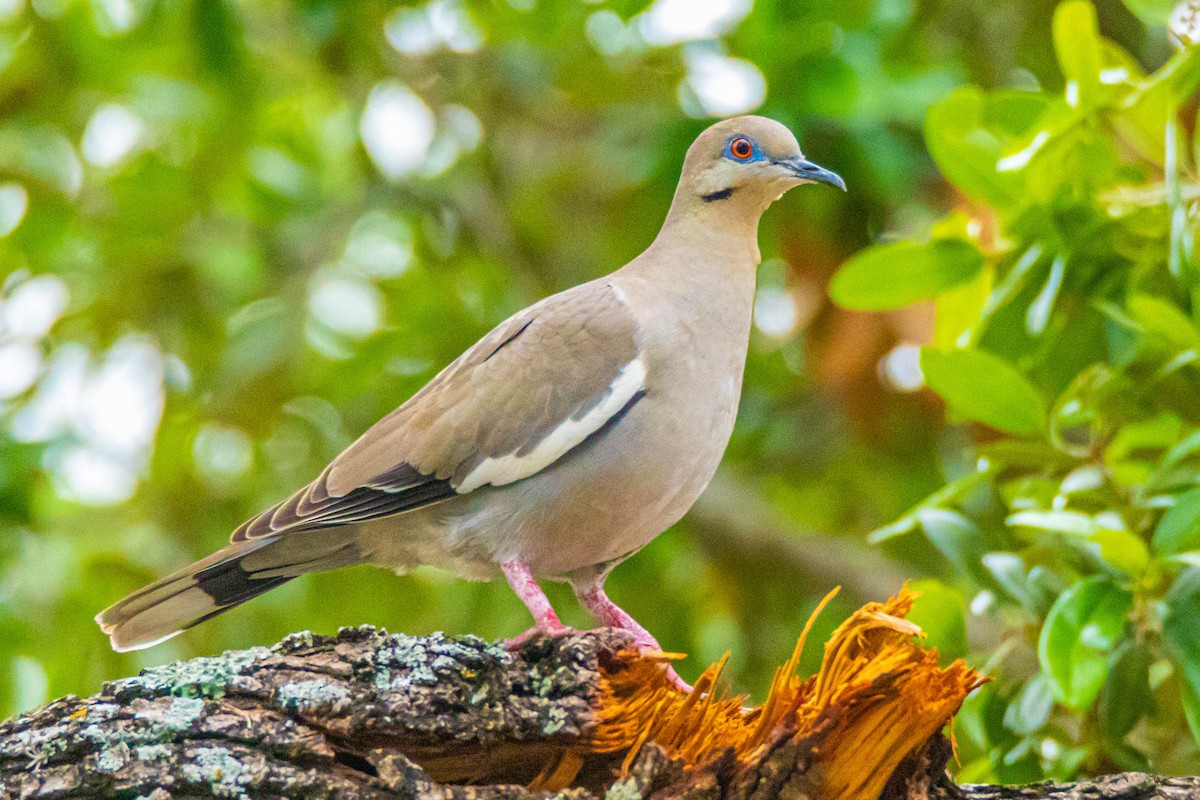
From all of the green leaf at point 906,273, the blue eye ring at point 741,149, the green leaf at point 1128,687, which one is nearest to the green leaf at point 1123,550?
the green leaf at point 1128,687

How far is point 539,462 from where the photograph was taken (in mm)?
2752

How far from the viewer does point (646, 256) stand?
128 inches

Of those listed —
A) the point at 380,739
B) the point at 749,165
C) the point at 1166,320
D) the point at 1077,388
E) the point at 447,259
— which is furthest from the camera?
the point at 447,259

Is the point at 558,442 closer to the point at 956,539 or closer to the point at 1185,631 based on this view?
the point at 956,539

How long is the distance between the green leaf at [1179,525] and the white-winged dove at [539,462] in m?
0.94

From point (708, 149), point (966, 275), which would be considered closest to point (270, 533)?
point (708, 149)

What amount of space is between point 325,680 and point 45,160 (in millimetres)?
3642

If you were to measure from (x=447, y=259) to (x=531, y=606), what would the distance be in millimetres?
3181

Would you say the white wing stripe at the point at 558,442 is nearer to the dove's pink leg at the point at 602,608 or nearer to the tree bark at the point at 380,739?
the dove's pink leg at the point at 602,608

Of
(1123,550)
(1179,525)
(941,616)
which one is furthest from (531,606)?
(1179,525)

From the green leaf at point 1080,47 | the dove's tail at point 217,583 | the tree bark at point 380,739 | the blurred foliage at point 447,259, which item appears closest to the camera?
the tree bark at point 380,739

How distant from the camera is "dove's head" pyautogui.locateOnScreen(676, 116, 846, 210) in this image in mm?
3199

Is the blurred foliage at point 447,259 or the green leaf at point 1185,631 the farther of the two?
the blurred foliage at point 447,259

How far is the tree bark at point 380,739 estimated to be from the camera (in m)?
1.92
